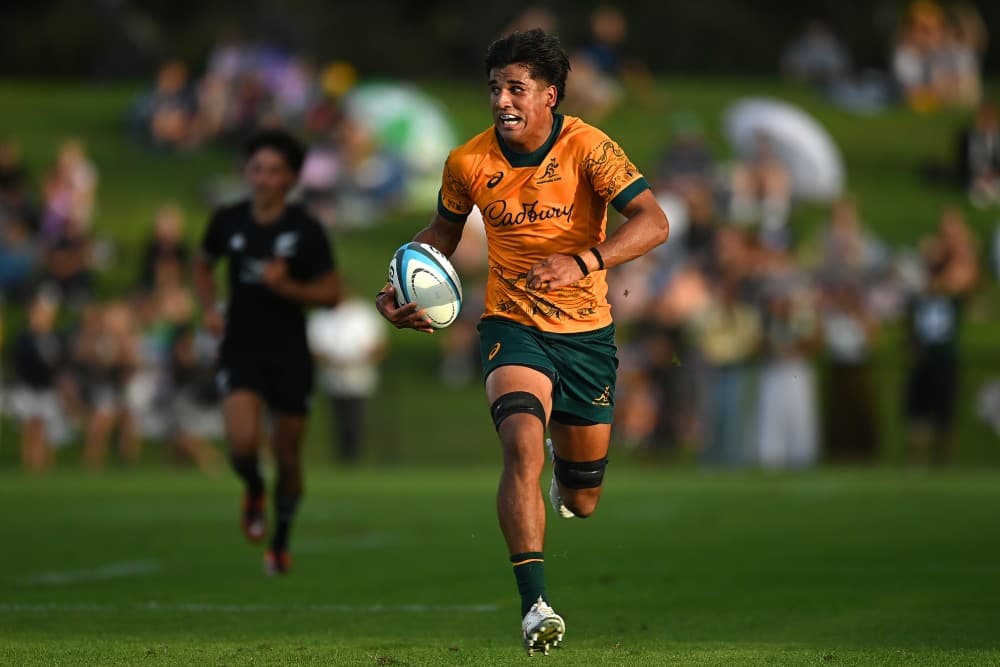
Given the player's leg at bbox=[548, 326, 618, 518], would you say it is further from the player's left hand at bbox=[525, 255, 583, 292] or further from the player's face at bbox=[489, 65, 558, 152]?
the player's face at bbox=[489, 65, 558, 152]

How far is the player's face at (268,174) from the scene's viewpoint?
11078 millimetres

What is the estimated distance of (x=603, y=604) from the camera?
9.06m

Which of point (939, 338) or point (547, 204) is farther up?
point (547, 204)

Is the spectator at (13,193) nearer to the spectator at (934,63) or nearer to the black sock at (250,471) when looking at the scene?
the black sock at (250,471)

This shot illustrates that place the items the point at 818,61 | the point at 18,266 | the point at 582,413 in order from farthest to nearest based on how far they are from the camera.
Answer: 1. the point at 818,61
2. the point at 18,266
3. the point at 582,413

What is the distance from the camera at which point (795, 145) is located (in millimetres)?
28156

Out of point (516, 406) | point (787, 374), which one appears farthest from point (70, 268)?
point (516, 406)

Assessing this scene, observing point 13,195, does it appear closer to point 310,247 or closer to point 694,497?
point 694,497

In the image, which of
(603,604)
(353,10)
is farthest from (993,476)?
(353,10)

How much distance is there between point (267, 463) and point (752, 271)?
6.21 m

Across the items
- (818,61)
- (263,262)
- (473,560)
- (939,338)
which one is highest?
(818,61)

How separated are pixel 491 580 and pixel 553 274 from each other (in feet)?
11.6

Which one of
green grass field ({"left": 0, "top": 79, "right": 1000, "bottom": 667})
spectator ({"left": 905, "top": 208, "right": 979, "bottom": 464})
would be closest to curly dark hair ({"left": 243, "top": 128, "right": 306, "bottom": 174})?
green grass field ({"left": 0, "top": 79, "right": 1000, "bottom": 667})

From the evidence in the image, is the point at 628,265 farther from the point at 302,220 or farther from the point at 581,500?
the point at 581,500
